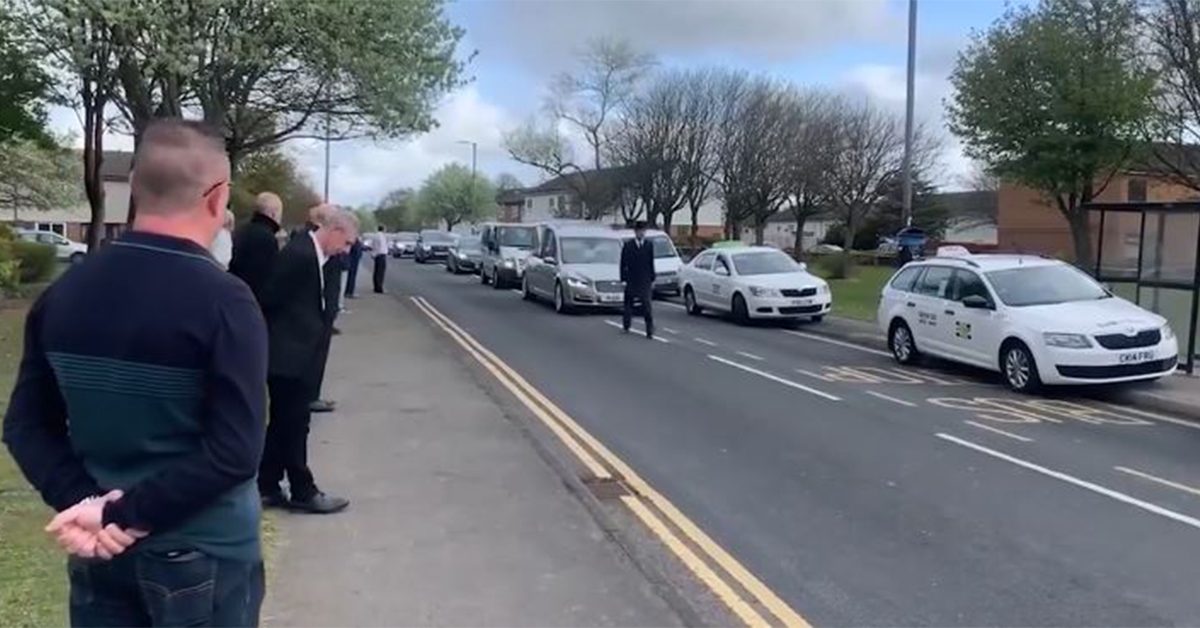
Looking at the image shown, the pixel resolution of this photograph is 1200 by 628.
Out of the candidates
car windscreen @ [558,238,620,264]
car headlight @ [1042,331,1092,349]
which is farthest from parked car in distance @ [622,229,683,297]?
car headlight @ [1042,331,1092,349]

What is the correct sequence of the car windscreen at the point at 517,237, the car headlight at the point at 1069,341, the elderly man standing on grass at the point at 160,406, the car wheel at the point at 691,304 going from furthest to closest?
the car windscreen at the point at 517,237 < the car wheel at the point at 691,304 < the car headlight at the point at 1069,341 < the elderly man standing on grass at the point at 160,406

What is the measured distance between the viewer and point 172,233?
2689mm

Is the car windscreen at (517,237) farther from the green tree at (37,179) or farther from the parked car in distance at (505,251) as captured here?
the green tree at (37,179)

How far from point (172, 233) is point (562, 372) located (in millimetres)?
12099

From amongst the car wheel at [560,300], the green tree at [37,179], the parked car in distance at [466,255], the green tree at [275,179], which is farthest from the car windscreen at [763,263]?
the green tree at [275,179]

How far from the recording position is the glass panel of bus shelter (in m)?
15.2

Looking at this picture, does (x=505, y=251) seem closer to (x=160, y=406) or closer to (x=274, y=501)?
(x=274, y=501)

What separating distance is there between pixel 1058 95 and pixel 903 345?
683 inches

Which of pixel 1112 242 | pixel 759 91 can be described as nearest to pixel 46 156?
pixel 759 91

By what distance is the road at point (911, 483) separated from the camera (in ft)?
19.0

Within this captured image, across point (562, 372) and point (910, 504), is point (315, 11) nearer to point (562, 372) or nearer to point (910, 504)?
point (562, 372)

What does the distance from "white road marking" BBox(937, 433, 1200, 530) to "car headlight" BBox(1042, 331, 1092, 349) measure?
130 inches

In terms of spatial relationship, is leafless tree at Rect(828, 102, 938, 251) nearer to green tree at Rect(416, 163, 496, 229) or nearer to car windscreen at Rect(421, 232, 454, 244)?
car windscreen at Rect(421, 232, 454, 244)

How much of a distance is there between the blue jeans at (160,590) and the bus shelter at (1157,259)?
47.6 ft
